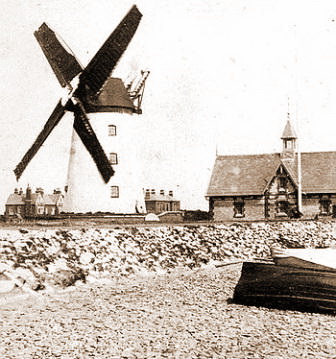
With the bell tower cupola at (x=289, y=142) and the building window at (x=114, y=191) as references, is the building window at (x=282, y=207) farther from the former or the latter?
the building window at (x=114, y=191)

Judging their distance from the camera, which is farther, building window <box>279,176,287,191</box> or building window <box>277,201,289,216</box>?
building window <box>279,176,287,191</box>

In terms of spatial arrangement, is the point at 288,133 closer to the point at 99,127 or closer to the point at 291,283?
the point at 99,127

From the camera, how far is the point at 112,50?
78.0 feet

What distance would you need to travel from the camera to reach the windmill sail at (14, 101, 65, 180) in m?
24.5

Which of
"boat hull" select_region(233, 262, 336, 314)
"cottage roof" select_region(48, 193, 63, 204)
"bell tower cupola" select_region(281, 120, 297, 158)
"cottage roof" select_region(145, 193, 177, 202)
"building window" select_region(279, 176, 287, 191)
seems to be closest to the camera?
"boat hull" select_region(233, 262, 336, 314)

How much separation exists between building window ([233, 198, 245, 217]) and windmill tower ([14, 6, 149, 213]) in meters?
15.5

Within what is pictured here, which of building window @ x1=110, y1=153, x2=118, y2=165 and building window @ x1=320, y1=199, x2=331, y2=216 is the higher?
building window @ x1=110, y1=153, x2=118, y2=165

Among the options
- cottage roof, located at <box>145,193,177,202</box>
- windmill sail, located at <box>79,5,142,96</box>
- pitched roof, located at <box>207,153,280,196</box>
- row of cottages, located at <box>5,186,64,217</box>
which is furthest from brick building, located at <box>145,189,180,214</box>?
windmill sail, located at <box>79,5,142,96</box>

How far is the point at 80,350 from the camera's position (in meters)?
6.95

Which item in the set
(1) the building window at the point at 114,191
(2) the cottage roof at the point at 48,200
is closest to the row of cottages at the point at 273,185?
(1) the building window at the point at 114,191

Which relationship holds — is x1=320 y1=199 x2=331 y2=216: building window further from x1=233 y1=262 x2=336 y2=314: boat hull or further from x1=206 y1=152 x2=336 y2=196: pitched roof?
x1=233 y1=262 x2=336 y2=314: boat hull

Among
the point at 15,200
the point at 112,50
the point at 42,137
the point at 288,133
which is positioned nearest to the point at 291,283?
the point at 112,50

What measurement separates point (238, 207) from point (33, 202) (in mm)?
34239

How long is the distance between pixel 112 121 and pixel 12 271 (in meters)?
15.6
